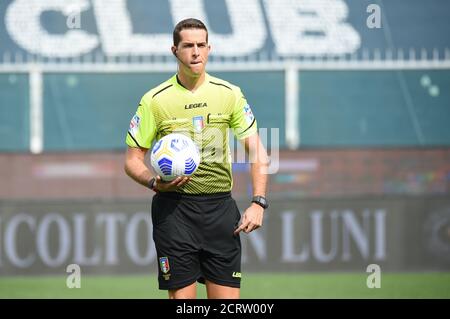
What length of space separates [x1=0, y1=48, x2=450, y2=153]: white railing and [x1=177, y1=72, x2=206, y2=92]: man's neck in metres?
7.48

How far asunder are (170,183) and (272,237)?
6.17m

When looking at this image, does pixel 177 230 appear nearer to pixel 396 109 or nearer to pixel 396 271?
pixel 396 271

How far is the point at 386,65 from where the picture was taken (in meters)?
14.1

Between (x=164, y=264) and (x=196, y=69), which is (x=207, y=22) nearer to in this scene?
(x=196, y=69)

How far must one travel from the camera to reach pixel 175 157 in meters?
5.88

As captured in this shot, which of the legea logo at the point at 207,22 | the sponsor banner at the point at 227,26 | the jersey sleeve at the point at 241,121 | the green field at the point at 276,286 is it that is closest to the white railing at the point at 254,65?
the sponsor banner at the point at 227,26

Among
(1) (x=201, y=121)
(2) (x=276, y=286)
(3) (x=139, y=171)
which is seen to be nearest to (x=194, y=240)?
(3) (x=139, y=171)

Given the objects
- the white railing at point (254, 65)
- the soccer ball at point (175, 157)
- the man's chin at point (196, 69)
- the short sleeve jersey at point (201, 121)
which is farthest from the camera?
the white railing at point (254, 65)

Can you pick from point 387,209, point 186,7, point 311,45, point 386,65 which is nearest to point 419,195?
point 387,209

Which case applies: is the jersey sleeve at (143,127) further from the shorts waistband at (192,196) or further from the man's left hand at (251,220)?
the man's left hand at (251,220)

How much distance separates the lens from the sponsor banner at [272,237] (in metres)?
11.9

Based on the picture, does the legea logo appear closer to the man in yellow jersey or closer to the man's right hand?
the man in yellow jersey

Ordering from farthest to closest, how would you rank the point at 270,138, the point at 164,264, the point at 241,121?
1. the point at 270,138
2. the point at 241,121
3. the point at 164,264

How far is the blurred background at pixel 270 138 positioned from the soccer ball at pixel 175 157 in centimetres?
457
